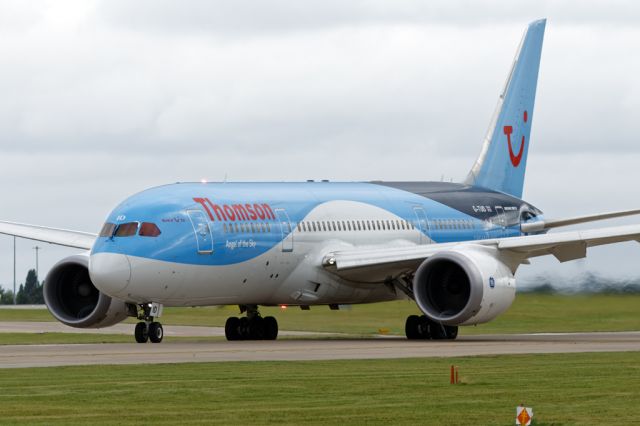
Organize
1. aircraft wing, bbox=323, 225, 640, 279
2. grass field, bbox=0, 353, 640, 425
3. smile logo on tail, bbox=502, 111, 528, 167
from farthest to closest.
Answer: smile logo on tail, bbox=502, 111, 528, 167 < aircraft wing, bbox=323, 225, 640, 279 < grass field, bbox=0, 353, 640, 425

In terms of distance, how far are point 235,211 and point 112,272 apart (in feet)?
14.4

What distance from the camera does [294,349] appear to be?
1427 inches

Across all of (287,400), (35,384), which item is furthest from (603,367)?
(35,384)

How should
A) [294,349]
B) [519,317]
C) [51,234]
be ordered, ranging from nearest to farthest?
[294,349], [51,234], [519,317]

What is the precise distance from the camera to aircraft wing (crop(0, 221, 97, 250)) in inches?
1829

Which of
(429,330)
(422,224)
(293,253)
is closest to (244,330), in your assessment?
(293,253)

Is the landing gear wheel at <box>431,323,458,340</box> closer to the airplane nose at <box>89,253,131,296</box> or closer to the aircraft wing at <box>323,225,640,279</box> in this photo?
the aircraft wing at <box>323,225,640,279</box>

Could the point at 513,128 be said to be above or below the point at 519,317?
above

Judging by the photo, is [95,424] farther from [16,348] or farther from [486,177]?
[486,177]

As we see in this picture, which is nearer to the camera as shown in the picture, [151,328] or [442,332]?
[151,328]

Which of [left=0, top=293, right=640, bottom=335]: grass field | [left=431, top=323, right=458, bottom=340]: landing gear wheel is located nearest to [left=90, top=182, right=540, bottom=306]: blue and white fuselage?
[left=431, top=323, right=458, bottom=340]: landing gear wheel

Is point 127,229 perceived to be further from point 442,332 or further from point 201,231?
point 442,332

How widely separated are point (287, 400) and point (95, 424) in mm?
A: 3760

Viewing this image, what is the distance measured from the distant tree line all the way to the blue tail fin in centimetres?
5517
